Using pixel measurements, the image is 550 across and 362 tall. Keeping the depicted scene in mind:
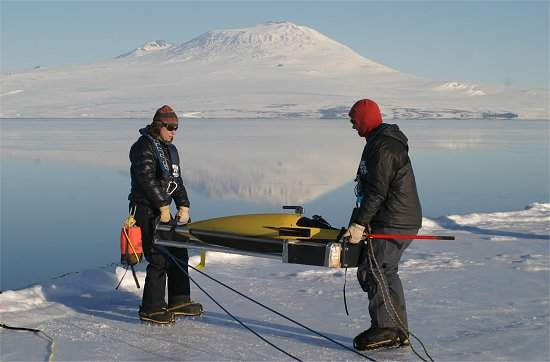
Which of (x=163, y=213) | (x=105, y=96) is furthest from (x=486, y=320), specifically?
(x=105, y=96)

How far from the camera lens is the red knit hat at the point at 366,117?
441cm

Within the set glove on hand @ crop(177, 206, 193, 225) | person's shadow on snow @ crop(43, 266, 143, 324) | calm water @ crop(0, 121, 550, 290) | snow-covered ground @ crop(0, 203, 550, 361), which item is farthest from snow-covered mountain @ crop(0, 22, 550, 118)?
glove on hand @ crop(177, 206, 193, 225)

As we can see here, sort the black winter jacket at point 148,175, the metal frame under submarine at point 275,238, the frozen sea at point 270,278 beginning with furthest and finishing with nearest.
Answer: the black winter jacket at point 148,175 → the frozen sea at point 270,278 → the metal frame under submarine at point 275,238

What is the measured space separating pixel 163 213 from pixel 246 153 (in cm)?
1833

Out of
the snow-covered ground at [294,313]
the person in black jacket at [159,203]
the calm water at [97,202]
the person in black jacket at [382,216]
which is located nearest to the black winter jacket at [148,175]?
the person in black jacket at [159,203]

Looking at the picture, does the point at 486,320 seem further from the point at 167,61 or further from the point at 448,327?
the point at 167,61

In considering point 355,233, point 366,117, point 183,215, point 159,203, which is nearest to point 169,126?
point 159,203

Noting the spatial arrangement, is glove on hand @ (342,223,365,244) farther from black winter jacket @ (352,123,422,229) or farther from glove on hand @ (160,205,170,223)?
glove on hand @ (160,205,170,223)

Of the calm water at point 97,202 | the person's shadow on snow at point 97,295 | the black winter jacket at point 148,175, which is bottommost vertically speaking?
the calm water at point 97,202

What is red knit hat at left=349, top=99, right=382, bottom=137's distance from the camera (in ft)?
14.5

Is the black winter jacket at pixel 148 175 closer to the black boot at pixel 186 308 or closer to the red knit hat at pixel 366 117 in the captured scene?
the black boot at pixel 186 308

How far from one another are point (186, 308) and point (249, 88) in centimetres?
11653

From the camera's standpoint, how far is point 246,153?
23297mm

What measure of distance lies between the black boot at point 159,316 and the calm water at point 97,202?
97.1 inches
